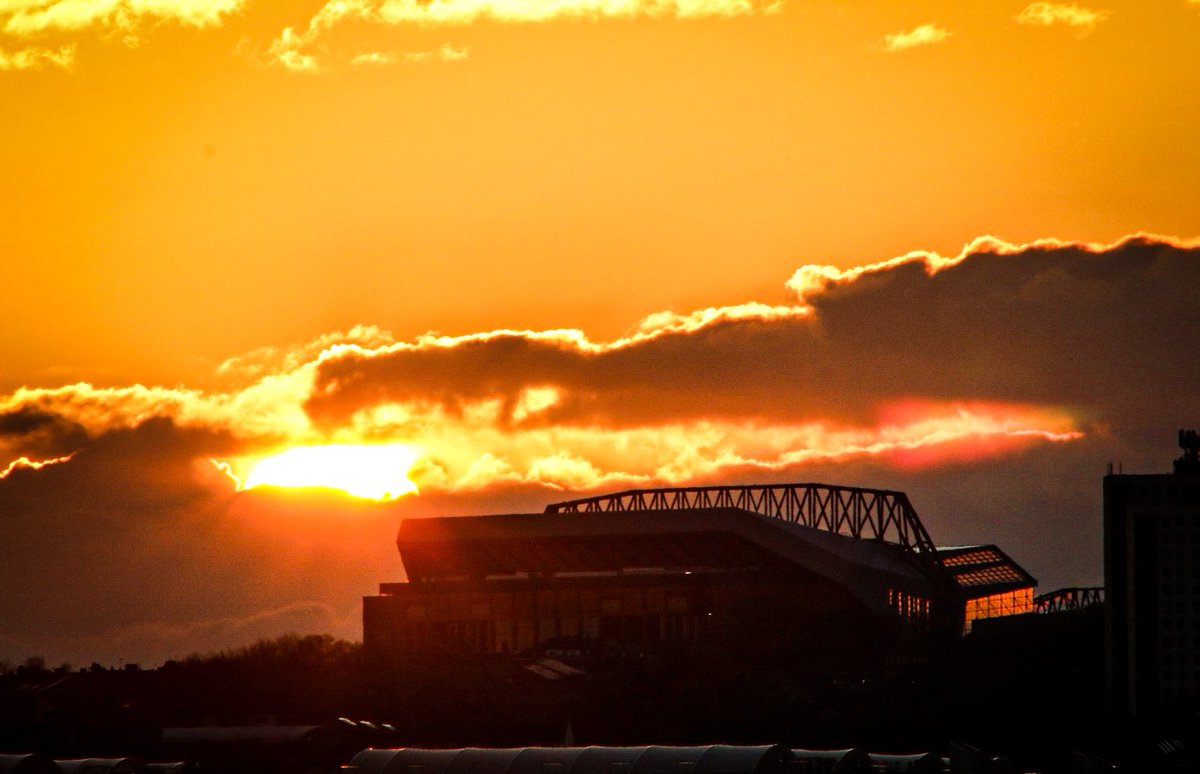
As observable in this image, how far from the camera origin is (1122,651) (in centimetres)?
17900

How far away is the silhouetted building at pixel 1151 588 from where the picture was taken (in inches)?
6929

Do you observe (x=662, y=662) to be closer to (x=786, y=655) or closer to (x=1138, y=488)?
(x=786, y=655)

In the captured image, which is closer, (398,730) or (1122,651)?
(398,730)

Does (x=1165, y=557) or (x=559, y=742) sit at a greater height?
(x=1165, y=557)

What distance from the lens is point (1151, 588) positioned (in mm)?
179500

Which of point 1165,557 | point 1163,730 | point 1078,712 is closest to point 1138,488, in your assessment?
point 1165,557

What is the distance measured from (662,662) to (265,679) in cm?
3427

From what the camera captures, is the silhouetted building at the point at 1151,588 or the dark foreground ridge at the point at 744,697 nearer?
the dark foreground ridge at the point at 744,697

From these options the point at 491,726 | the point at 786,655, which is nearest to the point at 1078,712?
the point at 786,655

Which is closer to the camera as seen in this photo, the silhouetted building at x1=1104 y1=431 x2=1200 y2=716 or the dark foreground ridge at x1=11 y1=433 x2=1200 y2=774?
the dark foreground ridge at x1=11 y1=433 x2=1200 y2=774

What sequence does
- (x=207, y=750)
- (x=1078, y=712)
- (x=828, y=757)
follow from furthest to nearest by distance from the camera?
(x=1078, y=712) < (x=207, y=750) < (x=828, y=757)

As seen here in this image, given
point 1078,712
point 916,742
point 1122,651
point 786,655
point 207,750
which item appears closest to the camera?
point 207,750

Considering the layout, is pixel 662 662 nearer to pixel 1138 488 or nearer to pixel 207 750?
pixel 1138 488

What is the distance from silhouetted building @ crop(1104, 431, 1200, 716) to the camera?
17600 centimetres
